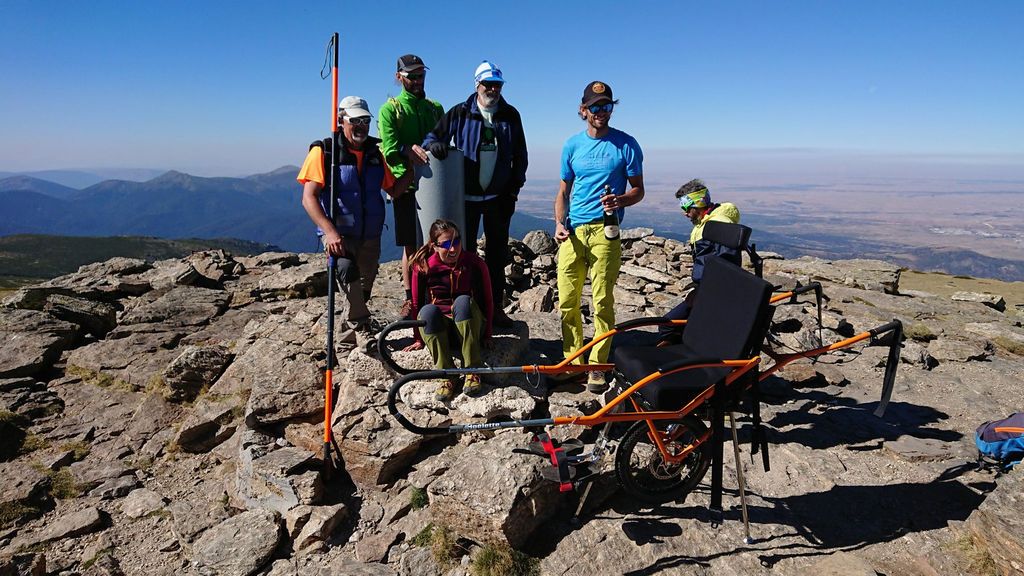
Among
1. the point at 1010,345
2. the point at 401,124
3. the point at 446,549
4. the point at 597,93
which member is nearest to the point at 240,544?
the point at 446,549

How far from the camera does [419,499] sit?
6.14 meters

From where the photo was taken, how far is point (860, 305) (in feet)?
47.7

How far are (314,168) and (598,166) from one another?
386cm

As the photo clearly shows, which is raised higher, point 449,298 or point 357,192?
point 357,192

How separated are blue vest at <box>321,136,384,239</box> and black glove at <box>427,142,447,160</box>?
949 mm

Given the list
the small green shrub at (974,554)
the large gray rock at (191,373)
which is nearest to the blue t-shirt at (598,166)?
the small green shrub at (974,554)

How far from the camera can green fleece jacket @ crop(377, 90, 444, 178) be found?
7074 mm

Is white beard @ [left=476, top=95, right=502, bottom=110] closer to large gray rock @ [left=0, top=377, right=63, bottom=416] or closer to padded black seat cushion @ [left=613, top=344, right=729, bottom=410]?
padded black seat cushion @ [left=613, top=344, right=729, bottom=410]

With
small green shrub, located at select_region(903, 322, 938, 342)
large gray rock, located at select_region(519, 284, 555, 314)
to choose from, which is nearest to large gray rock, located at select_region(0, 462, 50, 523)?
large gray rock, located at select_region(519, 284, 555, 314)

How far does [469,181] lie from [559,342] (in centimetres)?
351

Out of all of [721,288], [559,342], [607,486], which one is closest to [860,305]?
[559,342]

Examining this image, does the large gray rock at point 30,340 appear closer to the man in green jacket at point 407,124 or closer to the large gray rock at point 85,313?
the large gray rock at point 85,313

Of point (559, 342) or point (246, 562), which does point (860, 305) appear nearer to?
point (559, 342)

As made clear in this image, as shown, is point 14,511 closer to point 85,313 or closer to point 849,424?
point 85,313
